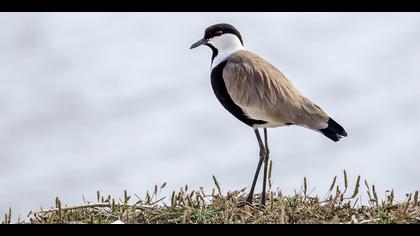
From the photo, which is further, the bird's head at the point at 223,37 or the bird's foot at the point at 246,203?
the bird's head at the point at 223,37

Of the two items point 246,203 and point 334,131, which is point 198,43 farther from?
point 246,203

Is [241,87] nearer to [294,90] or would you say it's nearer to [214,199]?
[294,90]

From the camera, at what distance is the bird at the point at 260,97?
690 cm

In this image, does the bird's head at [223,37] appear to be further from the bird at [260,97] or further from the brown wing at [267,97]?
the brown wing at [267,97]

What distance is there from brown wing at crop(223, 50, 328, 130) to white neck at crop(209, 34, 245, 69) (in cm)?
18

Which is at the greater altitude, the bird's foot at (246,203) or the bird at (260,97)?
the bird at (260,97)

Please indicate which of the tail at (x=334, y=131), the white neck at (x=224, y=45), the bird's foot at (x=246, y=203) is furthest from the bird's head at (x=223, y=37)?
the bird's foot at (x=246, y=203)

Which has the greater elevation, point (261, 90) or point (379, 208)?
point (261, 90)

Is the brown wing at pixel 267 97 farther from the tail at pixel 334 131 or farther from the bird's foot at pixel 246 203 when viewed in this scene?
the bird's foot at pixel 246 203

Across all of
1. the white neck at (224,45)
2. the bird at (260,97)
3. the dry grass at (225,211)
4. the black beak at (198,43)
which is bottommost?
the dry grass at (225,211)

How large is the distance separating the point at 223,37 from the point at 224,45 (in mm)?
85
